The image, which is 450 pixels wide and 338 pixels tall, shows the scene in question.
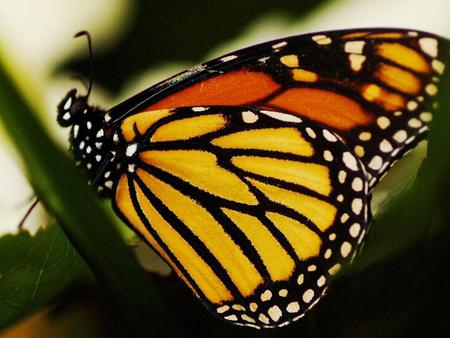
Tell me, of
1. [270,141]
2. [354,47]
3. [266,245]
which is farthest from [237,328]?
[354,47]

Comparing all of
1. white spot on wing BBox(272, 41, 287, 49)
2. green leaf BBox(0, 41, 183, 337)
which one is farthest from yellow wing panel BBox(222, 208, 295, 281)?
green leaf BBox(0, 41, 183, 337)

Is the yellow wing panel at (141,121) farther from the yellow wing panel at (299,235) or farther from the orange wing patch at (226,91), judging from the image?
the yellow wing panel at (299,235)

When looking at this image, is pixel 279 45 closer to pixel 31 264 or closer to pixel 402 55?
pixel 402 55

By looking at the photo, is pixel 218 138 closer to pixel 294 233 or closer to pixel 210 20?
pixel 294 233

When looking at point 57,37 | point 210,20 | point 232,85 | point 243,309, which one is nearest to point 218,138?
point 232,85

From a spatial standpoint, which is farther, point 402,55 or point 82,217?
point 402,55

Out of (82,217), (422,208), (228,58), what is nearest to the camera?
(82,217)

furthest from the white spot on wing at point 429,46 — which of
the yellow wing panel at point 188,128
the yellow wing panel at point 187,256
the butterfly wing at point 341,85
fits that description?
the yellow wing panel at point 187,256

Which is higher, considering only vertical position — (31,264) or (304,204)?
(31,264)
